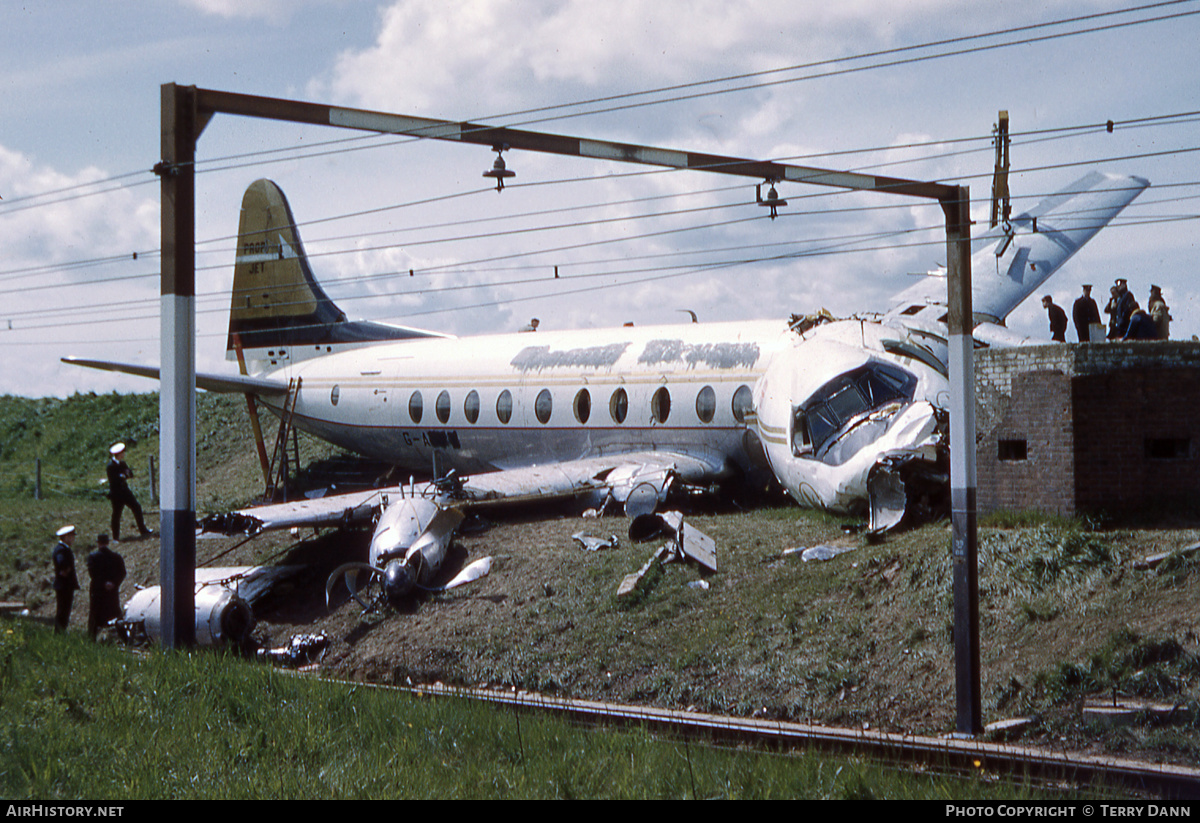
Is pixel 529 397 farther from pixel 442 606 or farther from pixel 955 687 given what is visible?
pixel 955 687

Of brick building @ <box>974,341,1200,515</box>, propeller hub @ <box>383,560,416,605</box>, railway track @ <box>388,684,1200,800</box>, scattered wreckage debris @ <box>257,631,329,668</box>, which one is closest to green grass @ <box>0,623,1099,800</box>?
railway track @ <box>388,684,1200,800</box>

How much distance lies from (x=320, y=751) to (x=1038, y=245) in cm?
1728

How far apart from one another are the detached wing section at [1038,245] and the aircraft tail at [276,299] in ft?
47.7

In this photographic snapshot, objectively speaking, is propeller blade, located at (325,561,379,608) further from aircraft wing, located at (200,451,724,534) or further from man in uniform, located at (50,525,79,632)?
man in uniform, located at (50,525,79,632)

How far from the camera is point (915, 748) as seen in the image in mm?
8203

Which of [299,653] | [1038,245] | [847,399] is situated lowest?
[299,653]

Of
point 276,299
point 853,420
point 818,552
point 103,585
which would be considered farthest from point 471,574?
point 276,299

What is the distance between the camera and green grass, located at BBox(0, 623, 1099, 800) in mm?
6746

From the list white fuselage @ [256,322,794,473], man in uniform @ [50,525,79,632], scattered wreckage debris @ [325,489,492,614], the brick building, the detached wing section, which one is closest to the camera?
the brick building

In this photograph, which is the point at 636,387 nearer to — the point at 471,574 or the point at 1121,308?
the point at 471,574

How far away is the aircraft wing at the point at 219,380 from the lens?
2319cm

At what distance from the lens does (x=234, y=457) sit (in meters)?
38.7

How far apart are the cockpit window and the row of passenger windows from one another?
2.73 metres
